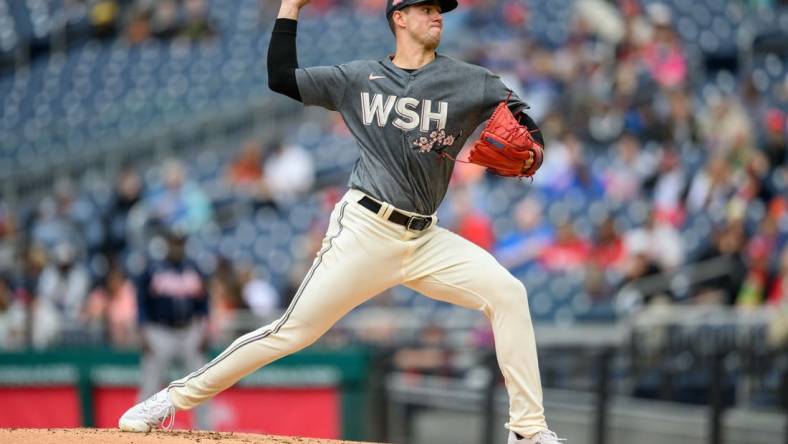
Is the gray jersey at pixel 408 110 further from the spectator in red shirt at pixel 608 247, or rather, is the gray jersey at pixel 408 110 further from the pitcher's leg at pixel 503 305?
the spectator in red shirt at pixel 608 247

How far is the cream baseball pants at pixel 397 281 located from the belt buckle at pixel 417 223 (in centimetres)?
2

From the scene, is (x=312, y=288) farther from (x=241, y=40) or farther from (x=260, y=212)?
(x=241, y=40)

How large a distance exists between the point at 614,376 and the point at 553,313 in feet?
4.53

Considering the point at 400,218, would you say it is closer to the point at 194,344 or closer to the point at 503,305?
the point at 503,305

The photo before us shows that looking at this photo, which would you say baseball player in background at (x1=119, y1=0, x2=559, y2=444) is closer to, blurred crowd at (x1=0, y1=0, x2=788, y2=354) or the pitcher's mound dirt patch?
the pitcher's mound dirt patch

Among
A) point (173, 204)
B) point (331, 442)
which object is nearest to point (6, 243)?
point (173, 204)

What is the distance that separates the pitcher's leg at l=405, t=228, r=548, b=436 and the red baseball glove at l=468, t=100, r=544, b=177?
40 cm

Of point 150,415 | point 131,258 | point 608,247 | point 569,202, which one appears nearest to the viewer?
point 150,415

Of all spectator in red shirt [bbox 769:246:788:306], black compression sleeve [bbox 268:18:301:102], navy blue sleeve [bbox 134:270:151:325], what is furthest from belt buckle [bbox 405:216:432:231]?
spectator in red shirt [bbox 769:246:788:306]

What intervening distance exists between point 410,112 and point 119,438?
5.98ft

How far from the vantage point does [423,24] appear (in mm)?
5227

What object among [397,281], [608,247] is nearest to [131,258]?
[608,247]

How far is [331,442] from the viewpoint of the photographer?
18.5 ft

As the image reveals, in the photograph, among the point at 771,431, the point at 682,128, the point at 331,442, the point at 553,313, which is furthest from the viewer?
the point at 682,128
